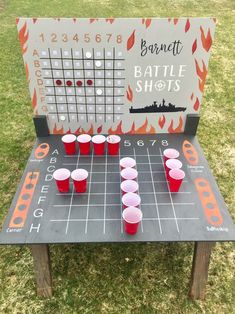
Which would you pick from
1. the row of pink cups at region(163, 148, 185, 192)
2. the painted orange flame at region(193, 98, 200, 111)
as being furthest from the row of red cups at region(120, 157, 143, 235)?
the painted orange flame at region(193, 98, 200, 111)

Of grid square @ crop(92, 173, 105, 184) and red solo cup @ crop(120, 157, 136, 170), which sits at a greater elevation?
red solo cup @ crop(120, 157, 136, 170)

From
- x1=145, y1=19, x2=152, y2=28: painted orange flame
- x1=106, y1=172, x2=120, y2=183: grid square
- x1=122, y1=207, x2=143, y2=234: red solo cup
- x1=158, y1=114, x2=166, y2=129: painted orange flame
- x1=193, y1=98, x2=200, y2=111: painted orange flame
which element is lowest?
x1=106, y1=172, x2=120, y2=183: grid square

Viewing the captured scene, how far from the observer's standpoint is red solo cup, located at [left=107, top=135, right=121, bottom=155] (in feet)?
9.28

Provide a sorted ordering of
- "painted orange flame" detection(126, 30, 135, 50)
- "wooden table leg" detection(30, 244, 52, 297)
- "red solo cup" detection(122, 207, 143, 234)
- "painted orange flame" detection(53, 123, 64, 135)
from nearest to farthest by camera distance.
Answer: "red solo cup" detection(122, 207, 143, 234)
"wooden table leg" detection(30, 244, 52, 297)
"painted orange flame" detection(126, 30, 135, 50)
"painted orange flame" detection(53, 123, 64, 135)

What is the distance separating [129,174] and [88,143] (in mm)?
546

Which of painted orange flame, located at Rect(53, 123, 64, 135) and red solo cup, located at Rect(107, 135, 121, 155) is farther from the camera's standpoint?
painted orange flame, located at Rect(53, 123, 64, 135)

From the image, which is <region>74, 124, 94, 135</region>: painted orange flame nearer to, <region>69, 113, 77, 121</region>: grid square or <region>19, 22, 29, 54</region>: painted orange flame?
<region>69, 113, 77, 121</region>: grid square

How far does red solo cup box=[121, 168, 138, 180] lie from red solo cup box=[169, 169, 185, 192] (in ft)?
0.96

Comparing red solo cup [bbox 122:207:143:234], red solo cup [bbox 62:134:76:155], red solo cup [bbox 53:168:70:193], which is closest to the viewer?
red solo cup [bbox 122:207:143:234]

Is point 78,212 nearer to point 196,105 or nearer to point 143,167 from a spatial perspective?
point 143,167

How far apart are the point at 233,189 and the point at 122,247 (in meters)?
1.56

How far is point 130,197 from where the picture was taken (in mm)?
2383

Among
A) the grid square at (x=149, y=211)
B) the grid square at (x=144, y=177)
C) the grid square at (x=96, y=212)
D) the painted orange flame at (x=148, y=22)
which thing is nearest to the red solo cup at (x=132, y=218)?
the grid square at (x=149, y=211)

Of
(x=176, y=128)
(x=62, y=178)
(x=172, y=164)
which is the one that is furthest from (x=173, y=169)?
(x=62, y=178)
